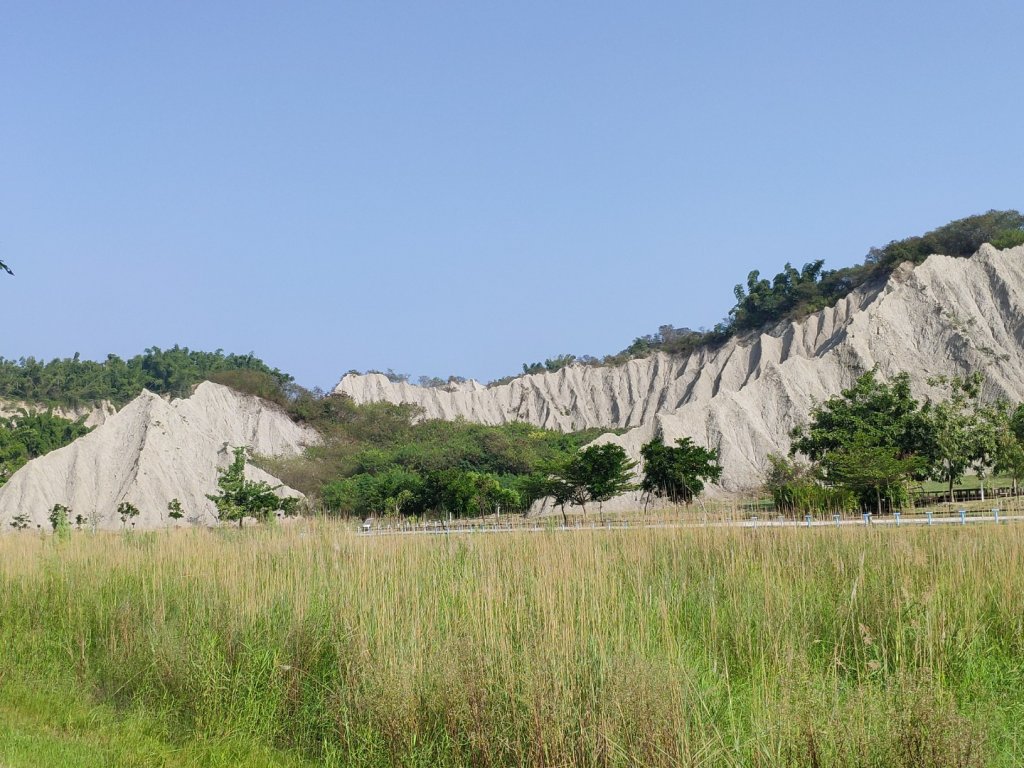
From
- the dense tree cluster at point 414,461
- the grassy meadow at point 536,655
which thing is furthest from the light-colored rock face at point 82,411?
the grassy meadow at point 536,655

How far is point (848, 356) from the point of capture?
55969 millimetres

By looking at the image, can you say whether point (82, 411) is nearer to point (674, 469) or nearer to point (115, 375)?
point (115, 375)

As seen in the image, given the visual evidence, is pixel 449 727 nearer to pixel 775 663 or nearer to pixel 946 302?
pixel 775 663

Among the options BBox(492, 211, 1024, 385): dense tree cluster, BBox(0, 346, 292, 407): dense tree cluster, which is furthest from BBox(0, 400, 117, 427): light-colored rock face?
BBox(492, 211, 1024, 385): dense tree cluster

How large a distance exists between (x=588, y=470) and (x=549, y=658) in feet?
97.5

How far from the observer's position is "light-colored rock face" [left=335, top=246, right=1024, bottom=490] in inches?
2028

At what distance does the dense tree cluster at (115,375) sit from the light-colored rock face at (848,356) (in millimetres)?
31513

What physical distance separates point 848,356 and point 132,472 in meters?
38.9

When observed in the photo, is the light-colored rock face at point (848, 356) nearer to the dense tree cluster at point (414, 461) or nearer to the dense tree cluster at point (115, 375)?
the dense tree cluster at point (414, 461)

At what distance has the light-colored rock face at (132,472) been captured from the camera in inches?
1780

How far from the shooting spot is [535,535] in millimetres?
11664

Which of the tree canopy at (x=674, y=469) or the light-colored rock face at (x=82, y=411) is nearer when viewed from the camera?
the tree canopy at (x=674, y=469)

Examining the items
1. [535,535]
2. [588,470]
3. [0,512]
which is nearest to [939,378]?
[588,470]

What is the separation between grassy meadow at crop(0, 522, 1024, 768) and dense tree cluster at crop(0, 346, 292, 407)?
6102 centimetres
